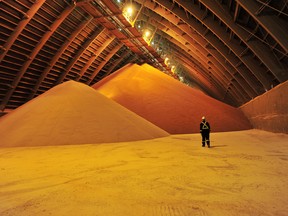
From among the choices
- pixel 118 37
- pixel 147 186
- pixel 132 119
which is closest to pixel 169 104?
pixel 132 119

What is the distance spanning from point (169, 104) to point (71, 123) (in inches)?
293

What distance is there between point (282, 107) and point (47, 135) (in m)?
9.33

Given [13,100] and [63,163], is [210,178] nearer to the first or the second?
[63,163]

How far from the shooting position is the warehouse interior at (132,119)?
3209 mm

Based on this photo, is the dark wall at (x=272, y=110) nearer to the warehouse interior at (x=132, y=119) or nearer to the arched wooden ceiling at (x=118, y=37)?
the warehouse interior at (x=132, y=119)

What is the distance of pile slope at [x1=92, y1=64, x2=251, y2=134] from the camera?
48.2ft

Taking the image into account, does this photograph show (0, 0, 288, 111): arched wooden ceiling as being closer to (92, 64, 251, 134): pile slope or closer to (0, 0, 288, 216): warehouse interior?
(0, 0, 288, 216): warehouse interior

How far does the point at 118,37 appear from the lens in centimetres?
1736

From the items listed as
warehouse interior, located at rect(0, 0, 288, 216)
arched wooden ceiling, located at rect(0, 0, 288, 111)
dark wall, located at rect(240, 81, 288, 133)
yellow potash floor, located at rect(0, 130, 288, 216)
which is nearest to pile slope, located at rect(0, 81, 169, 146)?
warehouse interior, located at rect(0, 0, 288, 216)

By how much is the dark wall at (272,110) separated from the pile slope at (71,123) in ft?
16.6

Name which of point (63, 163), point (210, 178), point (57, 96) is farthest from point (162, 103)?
point (210, 178)

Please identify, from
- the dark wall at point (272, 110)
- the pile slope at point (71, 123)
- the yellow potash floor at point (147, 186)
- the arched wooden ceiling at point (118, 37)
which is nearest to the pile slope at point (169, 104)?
the dark wall at point (272, 110)

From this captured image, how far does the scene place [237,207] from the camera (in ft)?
8.89

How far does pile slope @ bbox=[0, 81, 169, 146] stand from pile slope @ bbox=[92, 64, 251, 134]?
3.14 meters
